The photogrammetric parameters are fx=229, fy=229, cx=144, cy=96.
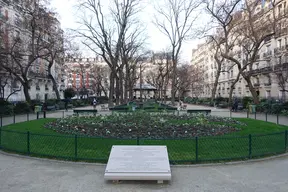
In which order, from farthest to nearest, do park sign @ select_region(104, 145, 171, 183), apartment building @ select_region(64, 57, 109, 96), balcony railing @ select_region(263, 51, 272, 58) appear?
1. apartment building @ select_region(64, 57, 109, 96)
2. balcony railing @ select_region(263, 51, 272, 58)
3. park sign @ select_region(104, 145, 171, 183)

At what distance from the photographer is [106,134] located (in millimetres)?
11102

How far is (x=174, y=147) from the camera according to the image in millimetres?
9352

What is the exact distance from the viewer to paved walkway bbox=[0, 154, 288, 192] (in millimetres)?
5602

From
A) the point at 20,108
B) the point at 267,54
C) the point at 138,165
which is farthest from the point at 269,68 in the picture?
the point at 138,165

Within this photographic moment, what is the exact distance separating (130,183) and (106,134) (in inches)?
215

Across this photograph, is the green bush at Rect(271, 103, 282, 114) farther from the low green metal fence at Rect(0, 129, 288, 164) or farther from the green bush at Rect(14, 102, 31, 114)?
the green bush at Rect(14, 102, 31, 114)

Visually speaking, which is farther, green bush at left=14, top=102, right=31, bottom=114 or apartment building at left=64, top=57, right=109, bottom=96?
apartment building at left=64, top=57, right=109, bottom=96

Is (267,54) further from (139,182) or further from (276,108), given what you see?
(139,182)

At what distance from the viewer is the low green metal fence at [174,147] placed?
789cm

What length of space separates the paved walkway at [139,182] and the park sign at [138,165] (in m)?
0.23

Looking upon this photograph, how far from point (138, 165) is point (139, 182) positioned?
1.42 feet

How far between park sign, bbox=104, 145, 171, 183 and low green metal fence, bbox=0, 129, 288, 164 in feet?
4.38

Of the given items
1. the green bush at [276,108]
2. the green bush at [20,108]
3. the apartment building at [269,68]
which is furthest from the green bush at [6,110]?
the apartment building at [269,68]

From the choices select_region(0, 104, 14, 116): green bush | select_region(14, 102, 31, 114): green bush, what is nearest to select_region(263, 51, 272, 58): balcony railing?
select_region(14, 102, 31, 114): green bush
